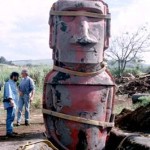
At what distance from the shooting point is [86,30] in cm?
486

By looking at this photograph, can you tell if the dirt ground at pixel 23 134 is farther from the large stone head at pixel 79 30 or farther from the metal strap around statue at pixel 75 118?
the large stone head at pixel 79 30

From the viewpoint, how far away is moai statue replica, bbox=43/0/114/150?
4887mm

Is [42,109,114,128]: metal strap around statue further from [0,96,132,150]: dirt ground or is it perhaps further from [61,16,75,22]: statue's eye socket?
[0,96,132,150]: dirt ground

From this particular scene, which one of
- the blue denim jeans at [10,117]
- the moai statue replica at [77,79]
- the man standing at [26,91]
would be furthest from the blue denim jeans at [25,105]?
the moai statue replica at [77,79]

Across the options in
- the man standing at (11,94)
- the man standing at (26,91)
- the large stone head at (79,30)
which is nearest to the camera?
the large stone head at (79,30)

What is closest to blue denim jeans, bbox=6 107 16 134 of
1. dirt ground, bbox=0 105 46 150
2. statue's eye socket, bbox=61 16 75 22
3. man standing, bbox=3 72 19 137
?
man standing, bbox=3 72 19 137

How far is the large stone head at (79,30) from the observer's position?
4.88 meters

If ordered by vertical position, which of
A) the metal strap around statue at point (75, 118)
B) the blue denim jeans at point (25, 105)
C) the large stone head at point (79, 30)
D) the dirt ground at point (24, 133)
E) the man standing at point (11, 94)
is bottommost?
the dirt ground at point (24, 133)

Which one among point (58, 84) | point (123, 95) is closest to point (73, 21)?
point (58, 84)

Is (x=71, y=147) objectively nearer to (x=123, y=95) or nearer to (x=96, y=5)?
(x=96, y=5)

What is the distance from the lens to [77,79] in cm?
488

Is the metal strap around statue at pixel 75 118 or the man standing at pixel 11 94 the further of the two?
the man standing at pixel 11 94

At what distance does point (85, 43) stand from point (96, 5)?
478mm

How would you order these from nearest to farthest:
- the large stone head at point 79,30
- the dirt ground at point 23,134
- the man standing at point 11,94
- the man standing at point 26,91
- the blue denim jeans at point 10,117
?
1. the large stone head at point 79,30
2. the dirt ground at point 23,134
3. the man standing at point 11,94
4. the blue denim jeans at point 10,117
5. the man standing at point 26,91
